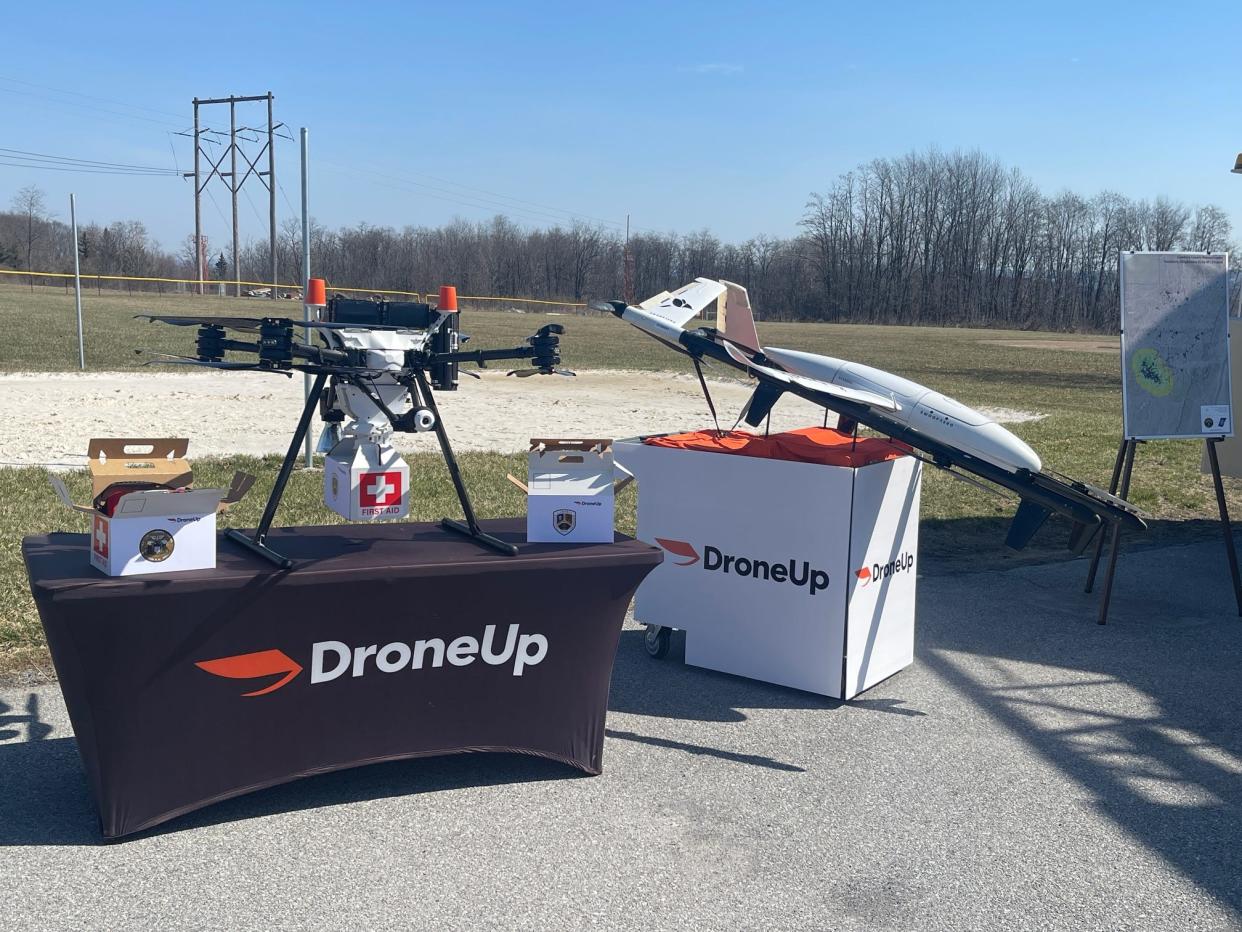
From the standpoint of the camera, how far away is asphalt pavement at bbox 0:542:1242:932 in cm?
353

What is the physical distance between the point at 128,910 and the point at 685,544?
3271 millimetres

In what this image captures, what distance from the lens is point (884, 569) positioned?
5.74 metres

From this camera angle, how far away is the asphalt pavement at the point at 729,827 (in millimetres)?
3531

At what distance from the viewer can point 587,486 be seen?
4637 mm

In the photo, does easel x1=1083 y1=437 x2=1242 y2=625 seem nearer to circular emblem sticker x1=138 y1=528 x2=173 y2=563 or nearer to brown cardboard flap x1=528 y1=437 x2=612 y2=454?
brown cardboard flap x1=528 y1=437 x2=612 y2=454

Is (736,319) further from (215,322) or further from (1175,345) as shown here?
(215,322)

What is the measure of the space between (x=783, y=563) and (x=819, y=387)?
1026mm

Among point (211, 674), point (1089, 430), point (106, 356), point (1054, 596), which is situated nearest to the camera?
point (211, 674)

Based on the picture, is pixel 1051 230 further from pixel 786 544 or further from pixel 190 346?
pixel 786 544

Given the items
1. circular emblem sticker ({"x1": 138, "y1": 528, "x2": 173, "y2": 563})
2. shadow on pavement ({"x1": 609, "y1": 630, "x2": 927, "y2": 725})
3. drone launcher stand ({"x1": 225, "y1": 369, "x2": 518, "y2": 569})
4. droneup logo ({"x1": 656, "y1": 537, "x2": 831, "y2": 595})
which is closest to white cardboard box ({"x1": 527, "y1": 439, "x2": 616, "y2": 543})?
drone launcher stand ({"x1": 225, "y1": 369, "x2": 518, "y2": 569})

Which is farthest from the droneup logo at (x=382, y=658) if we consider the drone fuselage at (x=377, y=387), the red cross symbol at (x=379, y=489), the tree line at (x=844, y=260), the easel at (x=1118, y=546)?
the tree line at (x=844, y=260)

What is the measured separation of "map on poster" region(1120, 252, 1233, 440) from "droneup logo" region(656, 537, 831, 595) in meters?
3.34

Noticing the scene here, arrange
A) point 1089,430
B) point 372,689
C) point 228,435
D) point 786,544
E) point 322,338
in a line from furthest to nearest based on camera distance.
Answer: point 1089,430
point 228,435
point 786,544
point 322,338
point 372,689

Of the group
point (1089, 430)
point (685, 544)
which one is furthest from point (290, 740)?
point (1089, 430)
